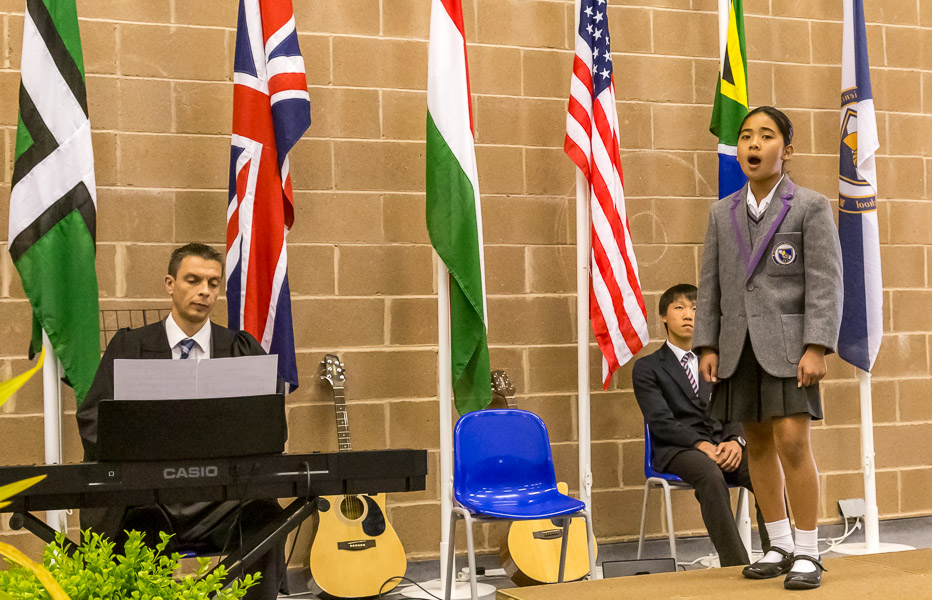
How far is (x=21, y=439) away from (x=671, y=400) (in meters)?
2.54

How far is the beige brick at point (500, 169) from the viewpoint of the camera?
4.07 metres

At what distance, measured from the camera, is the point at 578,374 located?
3.99 m

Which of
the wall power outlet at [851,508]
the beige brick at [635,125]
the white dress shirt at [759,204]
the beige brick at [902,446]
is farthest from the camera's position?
the beige brick at [902,446]

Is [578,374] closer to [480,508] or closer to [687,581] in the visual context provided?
[480,508]

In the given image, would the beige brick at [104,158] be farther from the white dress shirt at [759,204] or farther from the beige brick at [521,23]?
the white dress shirt at [759,204]

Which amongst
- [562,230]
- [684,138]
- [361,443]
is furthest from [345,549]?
[684,138]

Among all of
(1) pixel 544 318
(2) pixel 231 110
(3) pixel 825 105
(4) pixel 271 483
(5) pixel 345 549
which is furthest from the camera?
(3) pixel 825 105

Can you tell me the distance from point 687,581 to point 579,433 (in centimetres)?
149

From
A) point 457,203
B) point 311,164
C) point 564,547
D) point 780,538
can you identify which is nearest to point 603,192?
point 457,203

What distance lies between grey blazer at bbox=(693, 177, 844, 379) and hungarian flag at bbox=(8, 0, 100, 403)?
83.5 inches

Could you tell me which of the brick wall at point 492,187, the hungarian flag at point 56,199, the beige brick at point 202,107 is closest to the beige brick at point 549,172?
the brick wall at point 492,187

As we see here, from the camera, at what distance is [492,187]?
13.4 feet

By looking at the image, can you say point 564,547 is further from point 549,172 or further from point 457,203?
point 549,172

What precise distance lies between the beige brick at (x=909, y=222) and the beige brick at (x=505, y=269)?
1.92 meters
